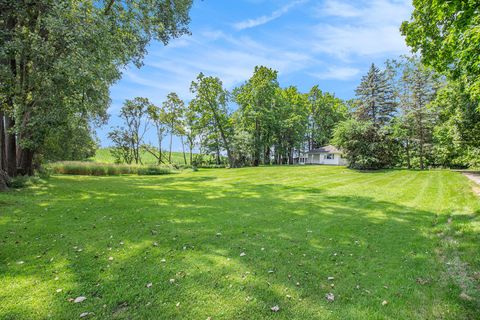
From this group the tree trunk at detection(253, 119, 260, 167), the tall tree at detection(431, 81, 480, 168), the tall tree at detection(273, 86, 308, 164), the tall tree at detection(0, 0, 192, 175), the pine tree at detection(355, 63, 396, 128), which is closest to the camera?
the tall tree at detection(0, 0, 192, 175)

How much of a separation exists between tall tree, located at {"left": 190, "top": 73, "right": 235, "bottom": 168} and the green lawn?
28054 millimetres

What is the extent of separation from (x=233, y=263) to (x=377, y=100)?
38611mm

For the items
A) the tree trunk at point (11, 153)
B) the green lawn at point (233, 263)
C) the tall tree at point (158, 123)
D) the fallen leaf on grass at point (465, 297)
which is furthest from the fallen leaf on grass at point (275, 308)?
the tall tree at point (158, 123)

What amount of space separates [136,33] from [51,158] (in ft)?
62.8

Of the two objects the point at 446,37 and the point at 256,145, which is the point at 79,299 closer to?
the point at 446,37

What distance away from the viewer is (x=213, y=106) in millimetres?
34625

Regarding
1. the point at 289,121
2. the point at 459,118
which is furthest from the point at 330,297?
the point at 289,121

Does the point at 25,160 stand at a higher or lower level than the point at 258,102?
lower

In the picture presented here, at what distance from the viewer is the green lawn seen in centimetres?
284

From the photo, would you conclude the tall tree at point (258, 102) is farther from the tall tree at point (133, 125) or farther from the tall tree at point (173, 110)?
the tall tree at point (133, 125)

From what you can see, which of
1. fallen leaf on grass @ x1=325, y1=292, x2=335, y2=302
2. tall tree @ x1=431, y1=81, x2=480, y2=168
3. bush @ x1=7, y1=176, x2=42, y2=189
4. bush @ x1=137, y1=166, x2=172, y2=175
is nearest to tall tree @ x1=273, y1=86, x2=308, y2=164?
tall tree @ x1=431, y1=81, x2=480, y2=168

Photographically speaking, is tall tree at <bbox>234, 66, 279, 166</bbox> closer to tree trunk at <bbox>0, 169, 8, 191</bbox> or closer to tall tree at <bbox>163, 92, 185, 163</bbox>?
tall tree at <bbox>163, 92, 185, 163</bbox>

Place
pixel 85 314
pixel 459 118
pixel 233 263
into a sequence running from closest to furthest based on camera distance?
pixel 85 314, pixel 233 263, pixel 459 118

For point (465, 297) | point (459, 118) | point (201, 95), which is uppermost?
point (201, 95)
